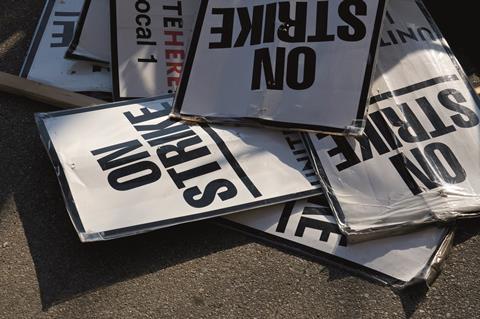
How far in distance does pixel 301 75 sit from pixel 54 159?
1.14 meters

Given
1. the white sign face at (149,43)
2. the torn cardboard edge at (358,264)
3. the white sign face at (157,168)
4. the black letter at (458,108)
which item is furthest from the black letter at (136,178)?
the black letter at (458,108)

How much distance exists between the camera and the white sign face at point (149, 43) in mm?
3322

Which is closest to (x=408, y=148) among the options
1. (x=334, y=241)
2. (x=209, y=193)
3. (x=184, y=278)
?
(x=334, y=241)

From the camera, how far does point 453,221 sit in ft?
8.97

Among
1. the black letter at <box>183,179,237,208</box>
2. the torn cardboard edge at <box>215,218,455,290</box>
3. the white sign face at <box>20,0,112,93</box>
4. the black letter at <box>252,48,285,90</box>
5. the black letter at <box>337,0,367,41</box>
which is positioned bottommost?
the torn cardboard edge at <box>215,218,455,290</box>

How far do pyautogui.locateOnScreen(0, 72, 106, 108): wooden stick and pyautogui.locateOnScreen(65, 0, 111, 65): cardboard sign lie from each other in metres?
0.24

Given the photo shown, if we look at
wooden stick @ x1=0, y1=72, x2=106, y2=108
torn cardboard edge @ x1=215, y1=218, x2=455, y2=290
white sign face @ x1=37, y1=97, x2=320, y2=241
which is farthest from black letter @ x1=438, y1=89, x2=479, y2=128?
wooden stick @ x1=0, y1=72, x2=106, y2=108

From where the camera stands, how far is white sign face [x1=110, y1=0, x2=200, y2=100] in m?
3.32

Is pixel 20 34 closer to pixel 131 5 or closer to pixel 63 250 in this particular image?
pixel 131 5

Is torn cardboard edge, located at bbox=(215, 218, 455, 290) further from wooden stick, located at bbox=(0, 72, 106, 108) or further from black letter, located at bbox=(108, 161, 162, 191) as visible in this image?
wooden stick, located at bbox=(0, 72, 106, 108)

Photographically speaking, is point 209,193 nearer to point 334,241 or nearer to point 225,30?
point 334,241

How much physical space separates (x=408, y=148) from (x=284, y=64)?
0.67 meters

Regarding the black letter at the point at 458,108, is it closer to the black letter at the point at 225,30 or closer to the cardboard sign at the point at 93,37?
the black letter at the point at 225,30

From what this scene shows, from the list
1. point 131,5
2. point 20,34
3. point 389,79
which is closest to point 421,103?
point 389,79
